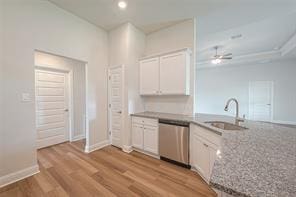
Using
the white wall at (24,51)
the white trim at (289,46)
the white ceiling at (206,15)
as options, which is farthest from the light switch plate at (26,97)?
the white trim at (289,46)

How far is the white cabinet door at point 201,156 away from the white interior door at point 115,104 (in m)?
1.83

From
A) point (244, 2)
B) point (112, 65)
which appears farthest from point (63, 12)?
point (244, 2)

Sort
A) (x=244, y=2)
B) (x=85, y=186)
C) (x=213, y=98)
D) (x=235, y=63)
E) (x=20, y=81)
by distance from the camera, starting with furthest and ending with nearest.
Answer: (x=213, y=98) → (x=235, y=63) → (x=244, y=2) → (x=20, y=81) → (x=85, y=186)

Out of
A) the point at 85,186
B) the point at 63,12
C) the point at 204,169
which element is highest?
the point at 63,12

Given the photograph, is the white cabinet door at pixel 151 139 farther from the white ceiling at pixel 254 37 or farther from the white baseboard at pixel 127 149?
the white ceiling at pixel 254 37

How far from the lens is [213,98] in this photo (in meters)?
7.76

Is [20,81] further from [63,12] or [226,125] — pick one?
[226,125]

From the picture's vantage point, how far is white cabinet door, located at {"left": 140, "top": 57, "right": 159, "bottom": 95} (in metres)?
3.33

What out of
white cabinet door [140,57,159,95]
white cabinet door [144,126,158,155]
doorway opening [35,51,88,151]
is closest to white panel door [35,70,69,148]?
doorway opening [35,51,88,151]

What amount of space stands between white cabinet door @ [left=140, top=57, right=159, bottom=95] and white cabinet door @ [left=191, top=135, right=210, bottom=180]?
57.9 inches

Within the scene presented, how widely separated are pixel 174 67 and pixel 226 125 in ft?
5.05

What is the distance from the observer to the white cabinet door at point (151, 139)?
2.96 meters

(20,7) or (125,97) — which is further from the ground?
(20,7)

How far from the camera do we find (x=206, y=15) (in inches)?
118
